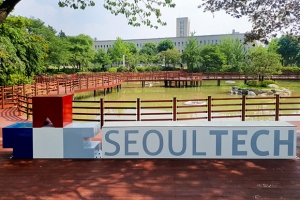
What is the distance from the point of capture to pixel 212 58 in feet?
173

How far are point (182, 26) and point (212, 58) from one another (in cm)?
8492

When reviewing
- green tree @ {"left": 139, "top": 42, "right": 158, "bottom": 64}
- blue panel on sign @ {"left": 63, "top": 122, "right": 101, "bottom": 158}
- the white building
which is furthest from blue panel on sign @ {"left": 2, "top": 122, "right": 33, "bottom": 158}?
the white building

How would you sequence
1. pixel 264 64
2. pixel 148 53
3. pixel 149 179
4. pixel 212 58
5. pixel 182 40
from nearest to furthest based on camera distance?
pixel 149 179
pixel 264 64
pixel 212 58
pixel 148 53
pixel 182 40

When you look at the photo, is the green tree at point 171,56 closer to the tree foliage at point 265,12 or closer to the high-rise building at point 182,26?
the tree foliage at point 265,12

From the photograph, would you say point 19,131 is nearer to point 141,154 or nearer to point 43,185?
point 43,185

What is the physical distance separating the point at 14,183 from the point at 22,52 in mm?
18373

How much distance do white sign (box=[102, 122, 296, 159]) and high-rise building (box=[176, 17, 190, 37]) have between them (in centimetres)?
12935

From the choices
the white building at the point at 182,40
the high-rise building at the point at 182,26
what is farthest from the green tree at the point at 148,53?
the high-rise building at the point at 182,26

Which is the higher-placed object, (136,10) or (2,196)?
(136,10)

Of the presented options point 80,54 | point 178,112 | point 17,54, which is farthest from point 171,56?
point 178,112

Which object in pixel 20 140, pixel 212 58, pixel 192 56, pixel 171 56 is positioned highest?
pixel 171 56

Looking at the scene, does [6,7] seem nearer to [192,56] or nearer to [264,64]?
[264,64]

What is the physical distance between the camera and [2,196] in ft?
15.5

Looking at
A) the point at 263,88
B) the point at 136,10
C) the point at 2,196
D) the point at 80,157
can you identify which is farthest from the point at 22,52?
the point at 263,88
